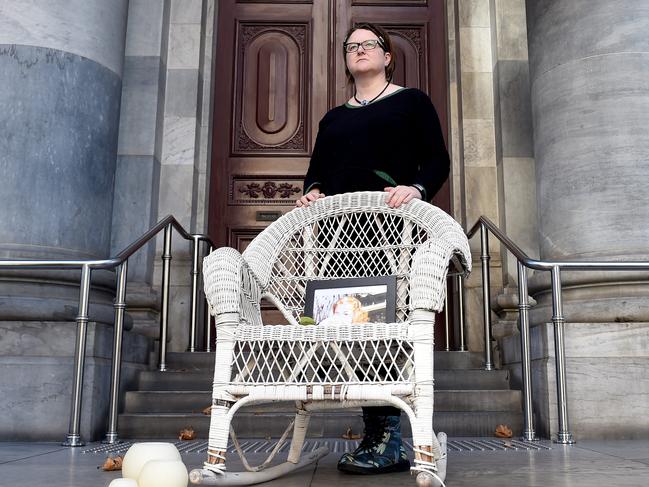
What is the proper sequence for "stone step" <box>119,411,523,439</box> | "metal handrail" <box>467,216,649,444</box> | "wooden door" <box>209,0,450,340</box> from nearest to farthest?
"metal handrail" <box>467,216,649,444</box> < "stone step" <box>119,411,523,439</box> < "wooden door" <box>209,0,450,340</box>

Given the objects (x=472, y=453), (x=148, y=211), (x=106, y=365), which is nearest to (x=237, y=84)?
(x=148, y=211)

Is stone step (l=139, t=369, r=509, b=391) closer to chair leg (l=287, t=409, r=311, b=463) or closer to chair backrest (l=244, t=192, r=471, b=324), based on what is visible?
chair backrest (l=244, t=192, r=471, b=324)

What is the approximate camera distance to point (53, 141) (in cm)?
487

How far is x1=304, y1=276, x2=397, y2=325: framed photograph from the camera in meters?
2.52

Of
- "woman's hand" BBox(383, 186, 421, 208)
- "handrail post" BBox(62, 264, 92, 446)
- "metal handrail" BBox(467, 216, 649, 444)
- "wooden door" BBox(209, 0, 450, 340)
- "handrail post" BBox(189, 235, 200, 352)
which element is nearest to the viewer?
"woman's hand" BBox(383, 186, 421, 208)

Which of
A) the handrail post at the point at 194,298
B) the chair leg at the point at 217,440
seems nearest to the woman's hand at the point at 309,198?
the chair leg at the point at 217,440

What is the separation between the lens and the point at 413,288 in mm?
2361

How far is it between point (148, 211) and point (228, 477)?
419 cm

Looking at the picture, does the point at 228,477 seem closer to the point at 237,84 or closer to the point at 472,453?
the point at 472,453

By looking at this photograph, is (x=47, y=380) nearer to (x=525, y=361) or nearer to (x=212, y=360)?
(x=212, y=360)

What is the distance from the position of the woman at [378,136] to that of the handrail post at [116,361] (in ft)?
5.40

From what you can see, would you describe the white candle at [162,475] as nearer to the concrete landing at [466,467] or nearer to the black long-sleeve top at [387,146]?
the concrete landing at [466,467]

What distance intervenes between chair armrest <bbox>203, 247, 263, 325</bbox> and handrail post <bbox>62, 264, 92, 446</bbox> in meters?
1.75

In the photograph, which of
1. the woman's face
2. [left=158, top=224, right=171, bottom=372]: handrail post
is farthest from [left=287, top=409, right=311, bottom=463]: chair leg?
[left=158, top=224, right=171, bottom=372]: handrail post
